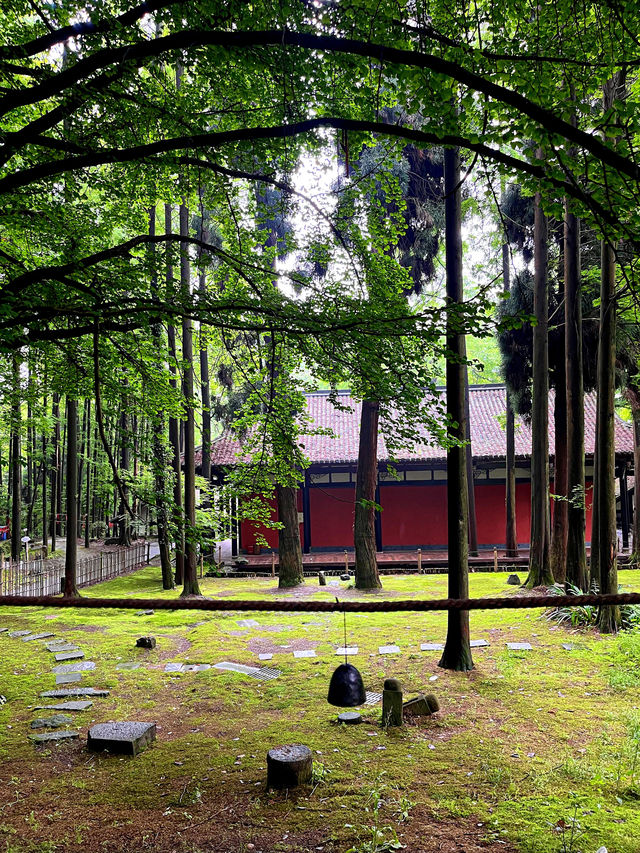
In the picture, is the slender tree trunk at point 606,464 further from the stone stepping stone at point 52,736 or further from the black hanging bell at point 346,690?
the stone stepping stone at point 52,736

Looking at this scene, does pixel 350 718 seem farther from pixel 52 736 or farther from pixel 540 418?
pixel 540 418

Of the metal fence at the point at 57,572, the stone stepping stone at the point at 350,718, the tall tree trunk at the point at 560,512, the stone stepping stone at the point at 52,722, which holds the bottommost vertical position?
the metal fence at the point at 57,572

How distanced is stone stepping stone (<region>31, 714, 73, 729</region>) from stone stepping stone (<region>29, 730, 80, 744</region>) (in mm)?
218

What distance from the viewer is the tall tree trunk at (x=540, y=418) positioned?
1074 cm

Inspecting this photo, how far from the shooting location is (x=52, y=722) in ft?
17.6

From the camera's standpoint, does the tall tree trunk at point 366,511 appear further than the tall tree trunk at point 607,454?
Yes

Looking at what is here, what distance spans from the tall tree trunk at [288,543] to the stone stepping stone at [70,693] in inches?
315

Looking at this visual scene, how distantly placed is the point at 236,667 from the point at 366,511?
6287mm

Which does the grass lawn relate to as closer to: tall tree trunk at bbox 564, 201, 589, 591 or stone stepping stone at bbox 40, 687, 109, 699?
stone stepping stone at bbox 40, 687, 109, 699

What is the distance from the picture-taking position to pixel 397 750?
4.67 meters

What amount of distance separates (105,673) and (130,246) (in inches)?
205

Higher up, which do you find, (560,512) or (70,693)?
(560,512)

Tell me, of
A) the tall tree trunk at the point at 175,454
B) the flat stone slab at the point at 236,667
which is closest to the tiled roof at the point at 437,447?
the tall tree trunk at the point at 175,454

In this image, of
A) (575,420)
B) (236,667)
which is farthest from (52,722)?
(575,420)
